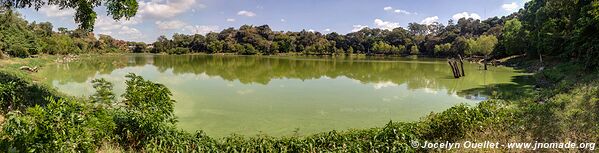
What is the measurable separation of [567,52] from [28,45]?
5820cm

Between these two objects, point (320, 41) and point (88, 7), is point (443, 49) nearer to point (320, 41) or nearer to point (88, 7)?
point (320, 41)

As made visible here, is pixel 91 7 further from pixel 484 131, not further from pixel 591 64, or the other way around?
pixel 591 64

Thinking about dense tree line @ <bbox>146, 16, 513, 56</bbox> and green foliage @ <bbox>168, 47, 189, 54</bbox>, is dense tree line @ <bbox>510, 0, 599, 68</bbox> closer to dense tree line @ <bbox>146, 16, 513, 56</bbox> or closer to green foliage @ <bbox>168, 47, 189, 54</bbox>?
dense tree line @ <bbox>146, 16, 513, 56</bbox>

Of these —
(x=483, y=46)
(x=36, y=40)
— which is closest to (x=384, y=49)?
(x=483, y=46)

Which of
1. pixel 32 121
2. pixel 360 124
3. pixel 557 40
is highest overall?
pixel 557 40

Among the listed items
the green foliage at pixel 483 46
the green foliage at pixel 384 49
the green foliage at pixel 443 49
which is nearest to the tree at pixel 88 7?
the green foliage at pixel 483 46

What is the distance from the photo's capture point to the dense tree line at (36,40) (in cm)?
4403

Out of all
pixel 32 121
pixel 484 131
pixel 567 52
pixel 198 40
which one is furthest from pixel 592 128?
pixel 198 40

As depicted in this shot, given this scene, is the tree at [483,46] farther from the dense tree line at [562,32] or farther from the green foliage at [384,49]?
the green foliage at [384,49]

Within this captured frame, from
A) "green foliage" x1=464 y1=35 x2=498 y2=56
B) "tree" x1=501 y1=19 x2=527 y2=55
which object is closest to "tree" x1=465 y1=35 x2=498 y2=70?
"green foliage" x1=464 y1=35 x2=498 y2=56

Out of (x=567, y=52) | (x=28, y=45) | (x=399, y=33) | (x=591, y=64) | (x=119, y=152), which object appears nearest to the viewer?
(x=119, y=152)

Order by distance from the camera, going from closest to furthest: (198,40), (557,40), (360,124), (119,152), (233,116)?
1. (119,152)
2. (360,124)
3. (233,116)
4. (557,40)
5. (198,40)

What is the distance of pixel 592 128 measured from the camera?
698 centimetres

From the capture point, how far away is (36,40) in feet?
180
